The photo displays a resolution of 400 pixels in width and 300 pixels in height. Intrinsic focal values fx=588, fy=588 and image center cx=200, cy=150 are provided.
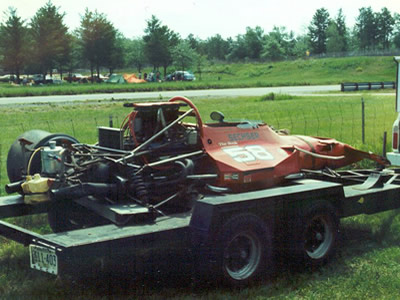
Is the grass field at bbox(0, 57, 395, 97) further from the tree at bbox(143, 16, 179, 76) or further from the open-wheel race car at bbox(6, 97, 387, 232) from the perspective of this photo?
the open-wheel race car at bbox(6, 97, 387, 232)

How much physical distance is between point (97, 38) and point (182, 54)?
11.5 metres

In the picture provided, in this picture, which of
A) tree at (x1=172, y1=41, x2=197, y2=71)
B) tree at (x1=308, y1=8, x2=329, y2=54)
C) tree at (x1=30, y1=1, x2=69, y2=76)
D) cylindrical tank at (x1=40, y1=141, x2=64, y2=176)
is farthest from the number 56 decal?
tree at (x1=308, y1=8, x2=329, y2=54)

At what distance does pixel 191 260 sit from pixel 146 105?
1.83 m


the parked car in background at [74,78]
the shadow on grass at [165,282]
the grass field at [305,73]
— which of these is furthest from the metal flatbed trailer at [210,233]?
the parked car in background at [74,78]

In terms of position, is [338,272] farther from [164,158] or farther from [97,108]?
[97,108]

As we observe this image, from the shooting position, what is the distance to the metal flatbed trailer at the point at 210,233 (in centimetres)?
484

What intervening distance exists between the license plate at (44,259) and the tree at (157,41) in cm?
4842

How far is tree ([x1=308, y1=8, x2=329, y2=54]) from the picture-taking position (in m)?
109

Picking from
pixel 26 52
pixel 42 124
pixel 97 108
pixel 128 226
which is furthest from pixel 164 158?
pixel 26 52

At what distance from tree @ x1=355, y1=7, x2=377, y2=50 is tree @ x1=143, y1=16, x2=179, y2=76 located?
167 feet

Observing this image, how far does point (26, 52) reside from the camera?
4141cm

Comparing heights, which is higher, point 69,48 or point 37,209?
point 69,48

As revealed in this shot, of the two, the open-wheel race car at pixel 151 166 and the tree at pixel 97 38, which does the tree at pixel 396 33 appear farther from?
the open-wheel race car at pixel 151 166

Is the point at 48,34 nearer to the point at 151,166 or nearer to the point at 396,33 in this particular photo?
the point at 151,166
